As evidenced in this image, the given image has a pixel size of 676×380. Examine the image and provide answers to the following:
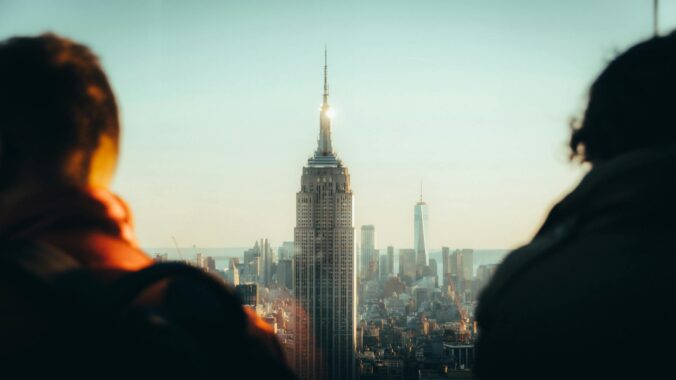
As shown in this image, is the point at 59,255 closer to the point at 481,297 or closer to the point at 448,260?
the point at 481,297

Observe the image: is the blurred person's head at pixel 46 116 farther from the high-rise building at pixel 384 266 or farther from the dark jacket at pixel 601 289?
the high-rise building at pixel 384 266

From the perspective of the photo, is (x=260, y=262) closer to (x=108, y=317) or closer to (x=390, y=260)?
(x=390, y=260)

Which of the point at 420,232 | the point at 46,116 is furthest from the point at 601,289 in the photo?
the point at 420,232

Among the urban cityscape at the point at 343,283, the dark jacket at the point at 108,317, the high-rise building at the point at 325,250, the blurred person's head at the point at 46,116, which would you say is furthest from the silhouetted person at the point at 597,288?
the high-rise building at the point at 325,250

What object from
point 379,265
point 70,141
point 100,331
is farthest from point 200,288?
point 379,265

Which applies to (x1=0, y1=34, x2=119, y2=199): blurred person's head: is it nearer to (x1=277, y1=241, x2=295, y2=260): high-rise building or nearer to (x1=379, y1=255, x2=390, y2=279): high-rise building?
(x1=277, y1=241, x2=295, y2=260): high-rise building
